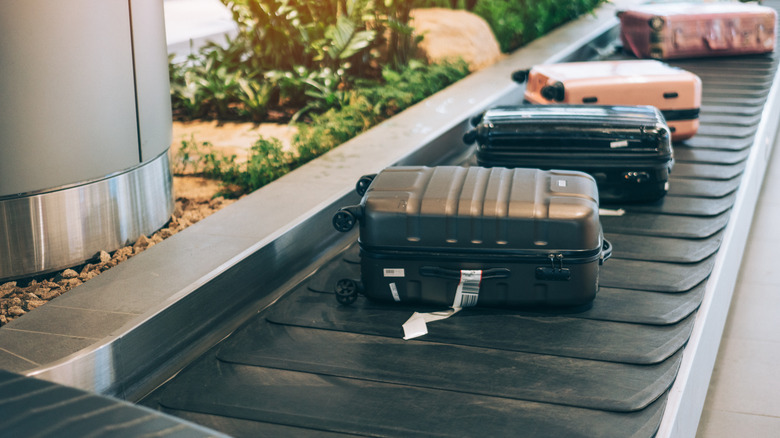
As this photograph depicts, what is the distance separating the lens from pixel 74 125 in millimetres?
2691

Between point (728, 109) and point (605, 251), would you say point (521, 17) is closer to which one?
point (728, 109)

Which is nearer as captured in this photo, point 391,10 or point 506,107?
point 506,107

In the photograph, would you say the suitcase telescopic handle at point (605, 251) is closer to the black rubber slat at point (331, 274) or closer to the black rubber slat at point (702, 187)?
the black rubber slat at point (331, 274)

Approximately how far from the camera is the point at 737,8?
6.07 metres

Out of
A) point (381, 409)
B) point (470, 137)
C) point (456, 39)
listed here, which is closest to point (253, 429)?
point (381, 409)

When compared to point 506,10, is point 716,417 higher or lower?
lower

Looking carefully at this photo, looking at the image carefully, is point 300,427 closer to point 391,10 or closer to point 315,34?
point 315,34

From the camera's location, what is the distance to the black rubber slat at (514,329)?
2160mm

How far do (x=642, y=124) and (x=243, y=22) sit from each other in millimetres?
3699

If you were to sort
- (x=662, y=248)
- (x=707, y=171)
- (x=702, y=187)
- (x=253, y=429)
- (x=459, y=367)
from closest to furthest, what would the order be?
(x=253, y=429) < (x=459, y=367) < (x=662, y=248) < (x=702, y=187) < (x=707, y=171)

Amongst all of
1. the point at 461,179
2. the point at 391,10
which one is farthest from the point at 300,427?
the point at 391,10

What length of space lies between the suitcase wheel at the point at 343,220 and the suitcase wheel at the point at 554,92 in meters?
2.02

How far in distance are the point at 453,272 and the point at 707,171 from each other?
6.86ft

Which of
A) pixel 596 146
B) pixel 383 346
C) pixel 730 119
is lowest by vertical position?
pixel 383 346
